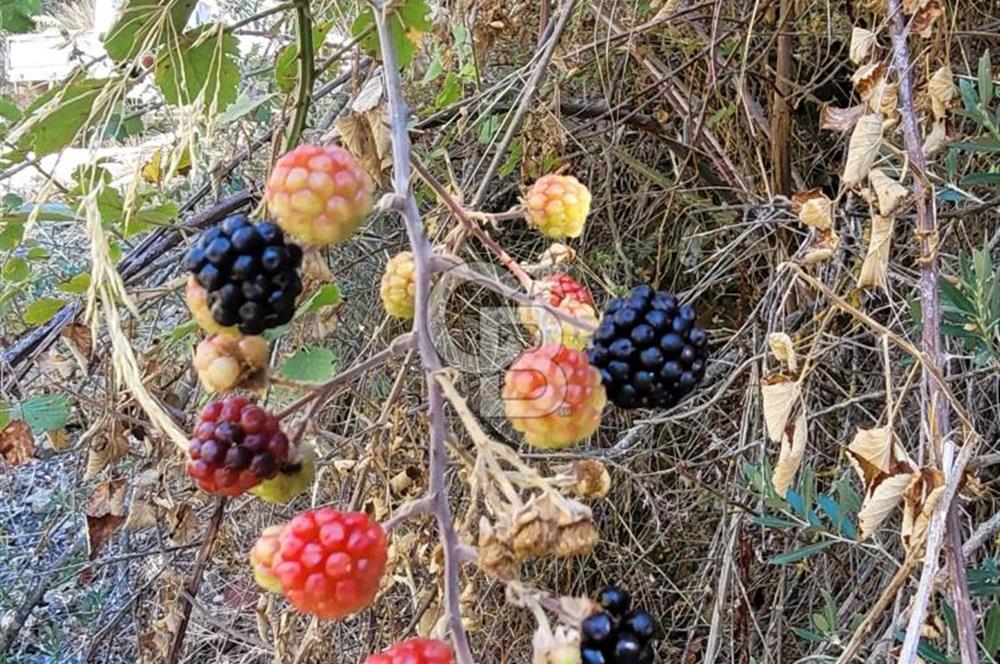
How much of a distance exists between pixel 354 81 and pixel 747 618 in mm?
956

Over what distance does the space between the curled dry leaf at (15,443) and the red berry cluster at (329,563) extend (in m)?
0.67

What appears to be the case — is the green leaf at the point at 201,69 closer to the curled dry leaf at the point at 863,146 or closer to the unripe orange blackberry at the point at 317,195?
the unripe orange blackberry at the point at 317,195

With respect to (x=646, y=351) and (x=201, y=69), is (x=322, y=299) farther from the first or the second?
(x=646, y=351)

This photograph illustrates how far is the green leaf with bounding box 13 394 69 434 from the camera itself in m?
1.01

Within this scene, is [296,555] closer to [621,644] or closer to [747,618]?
[621,644]

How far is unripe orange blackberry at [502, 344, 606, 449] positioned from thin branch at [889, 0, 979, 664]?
0.24m

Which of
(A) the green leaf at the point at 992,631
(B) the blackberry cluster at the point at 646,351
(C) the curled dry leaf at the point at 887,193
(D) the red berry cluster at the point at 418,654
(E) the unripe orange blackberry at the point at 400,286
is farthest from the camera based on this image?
(A) the green leaf at the point at 992,631

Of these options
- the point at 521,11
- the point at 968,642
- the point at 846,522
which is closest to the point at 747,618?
the point at 846,522

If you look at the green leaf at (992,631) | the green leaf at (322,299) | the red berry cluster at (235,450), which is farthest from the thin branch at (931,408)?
the green leaf at (322,299)

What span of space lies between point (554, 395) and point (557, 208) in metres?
0.23

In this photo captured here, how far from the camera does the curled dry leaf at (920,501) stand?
626mm

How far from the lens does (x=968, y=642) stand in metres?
0.59

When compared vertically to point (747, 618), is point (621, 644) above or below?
above

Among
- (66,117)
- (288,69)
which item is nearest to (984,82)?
(288,69)
